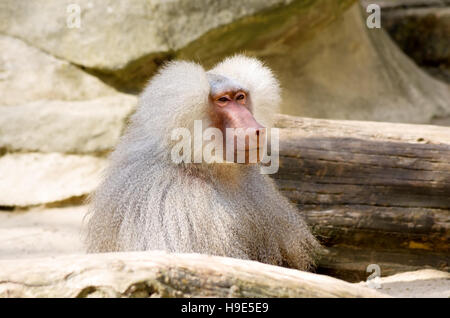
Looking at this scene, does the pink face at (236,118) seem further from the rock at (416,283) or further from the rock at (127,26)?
the rock at (127,26)

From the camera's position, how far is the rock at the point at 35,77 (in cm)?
521

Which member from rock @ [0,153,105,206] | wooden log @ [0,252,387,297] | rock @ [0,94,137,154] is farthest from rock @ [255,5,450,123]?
wooden log @ [0,252,387,297]

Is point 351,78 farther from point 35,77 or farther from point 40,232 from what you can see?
point 40,232

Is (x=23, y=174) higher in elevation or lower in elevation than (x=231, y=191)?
higher

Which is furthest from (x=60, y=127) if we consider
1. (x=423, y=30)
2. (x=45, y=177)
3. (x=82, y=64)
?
(x=423, y=30)

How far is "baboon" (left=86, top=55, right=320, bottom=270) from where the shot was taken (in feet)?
8.87

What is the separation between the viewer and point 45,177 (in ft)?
16.4

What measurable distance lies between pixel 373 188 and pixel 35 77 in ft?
10.1

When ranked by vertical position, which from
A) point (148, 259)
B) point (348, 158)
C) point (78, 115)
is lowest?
point (148, 259)

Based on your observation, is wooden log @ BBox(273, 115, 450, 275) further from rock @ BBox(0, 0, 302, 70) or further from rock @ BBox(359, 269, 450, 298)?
rock @ BBox(0, 0, 302, 70)

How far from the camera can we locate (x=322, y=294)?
1.98 m
